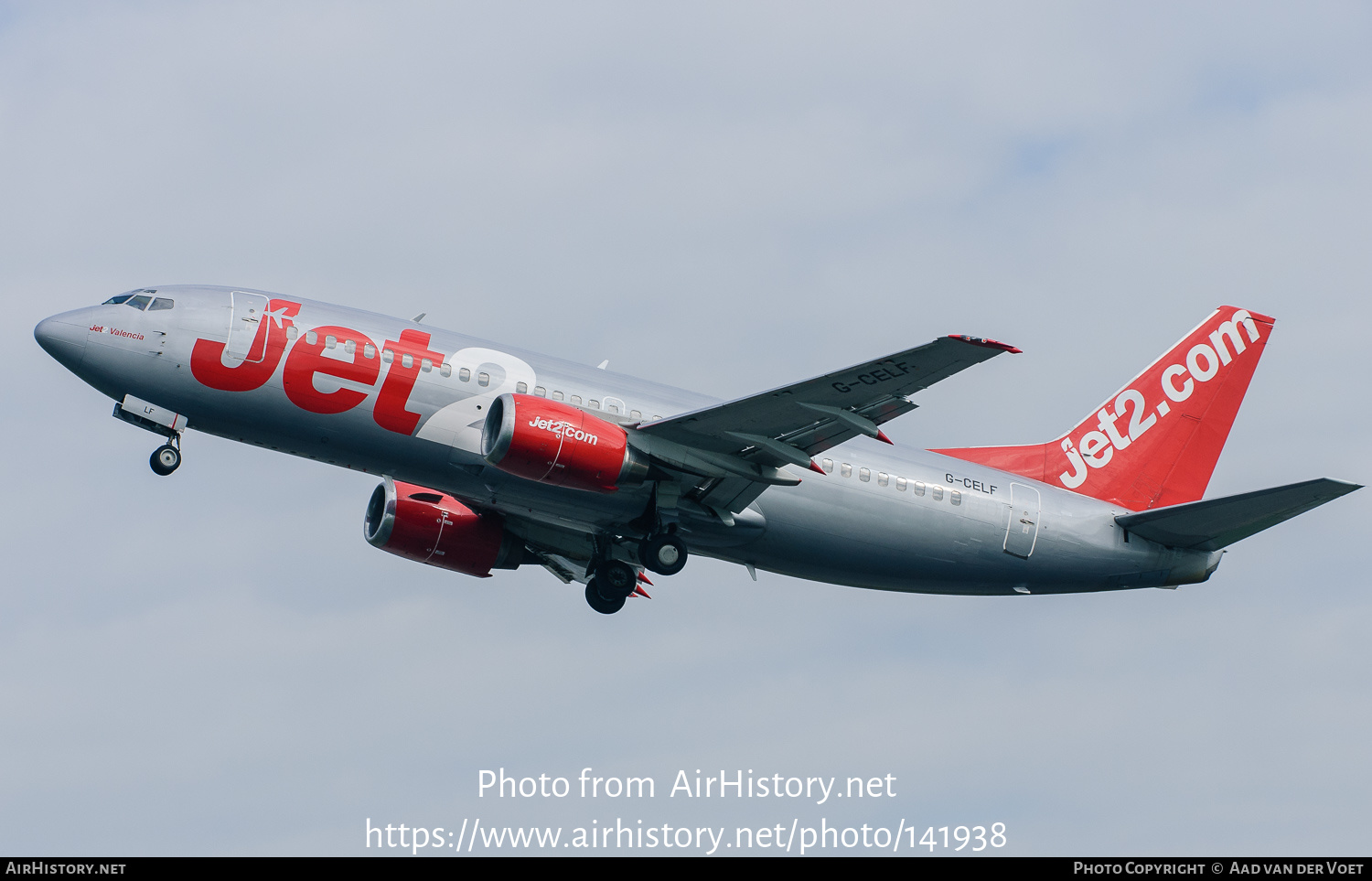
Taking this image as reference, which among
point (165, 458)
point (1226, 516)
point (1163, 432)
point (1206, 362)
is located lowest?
point (165, 458)

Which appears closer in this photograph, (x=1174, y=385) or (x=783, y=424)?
(x=783, y=424)

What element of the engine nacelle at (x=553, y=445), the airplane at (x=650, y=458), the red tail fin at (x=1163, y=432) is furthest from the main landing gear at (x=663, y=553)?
the red tail fin at (x=1163, y=432)

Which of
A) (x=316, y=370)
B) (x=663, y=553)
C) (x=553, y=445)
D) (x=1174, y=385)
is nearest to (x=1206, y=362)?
(x=1174, y=385)

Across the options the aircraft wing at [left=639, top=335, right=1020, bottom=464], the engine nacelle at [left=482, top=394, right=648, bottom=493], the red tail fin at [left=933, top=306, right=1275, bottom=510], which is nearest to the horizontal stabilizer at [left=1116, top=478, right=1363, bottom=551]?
the red tail fin at [left=933, top=306, right=1275, bottom=510]

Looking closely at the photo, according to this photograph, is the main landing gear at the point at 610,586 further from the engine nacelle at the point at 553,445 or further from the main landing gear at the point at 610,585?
the engine nacelle at the point at 553,445

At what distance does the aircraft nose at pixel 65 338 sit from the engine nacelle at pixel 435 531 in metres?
9.22

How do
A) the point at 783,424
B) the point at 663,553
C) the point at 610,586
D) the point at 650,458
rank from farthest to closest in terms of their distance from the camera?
the point at 610,586, the point at 663,553, the point at 650,458, the point at 783,424

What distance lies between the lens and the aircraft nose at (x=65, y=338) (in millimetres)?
30828

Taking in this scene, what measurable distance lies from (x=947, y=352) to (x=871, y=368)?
171 cm

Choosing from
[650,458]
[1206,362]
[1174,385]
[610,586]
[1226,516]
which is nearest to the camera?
[650,458]

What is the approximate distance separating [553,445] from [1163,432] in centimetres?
1808

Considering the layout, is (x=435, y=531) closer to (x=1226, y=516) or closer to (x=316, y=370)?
(x=316, y=370)

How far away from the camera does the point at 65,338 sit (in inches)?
1214

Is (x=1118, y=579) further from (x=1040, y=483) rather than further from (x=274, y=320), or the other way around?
(x=274, y=320)
